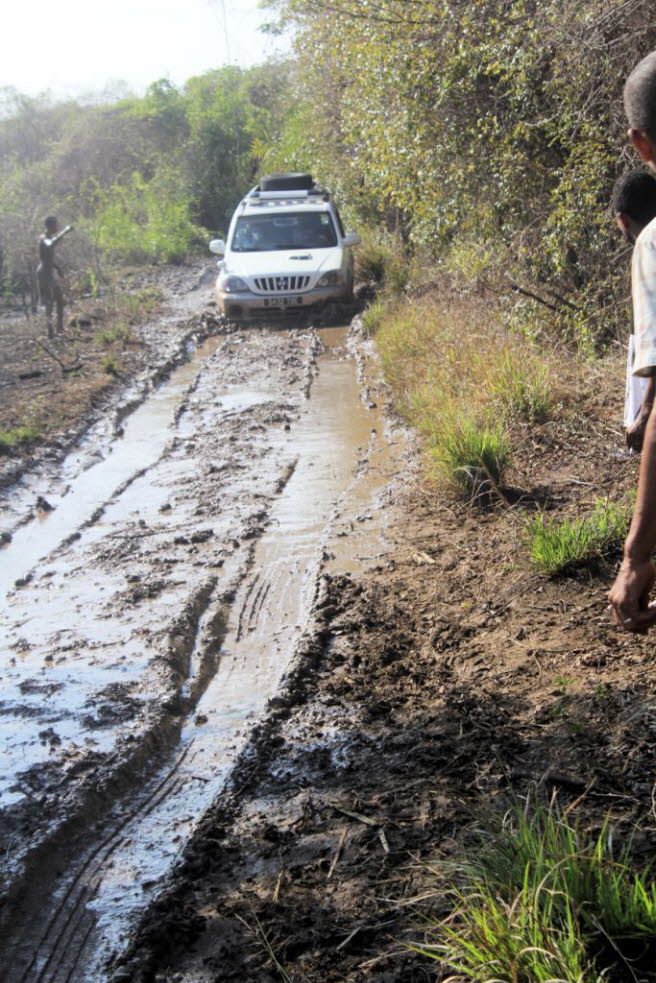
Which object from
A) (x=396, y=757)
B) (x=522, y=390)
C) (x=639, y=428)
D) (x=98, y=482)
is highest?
(x=639, y=428)

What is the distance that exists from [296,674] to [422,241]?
746 cm

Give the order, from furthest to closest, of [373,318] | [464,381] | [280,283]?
[280,283] < [373,318] < [464,381]

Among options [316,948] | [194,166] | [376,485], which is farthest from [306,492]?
[194,166]

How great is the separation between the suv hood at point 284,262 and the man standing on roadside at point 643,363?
12150 millimetres

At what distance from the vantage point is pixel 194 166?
30.0 m

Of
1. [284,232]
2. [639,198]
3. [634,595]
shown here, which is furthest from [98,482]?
[284,232]

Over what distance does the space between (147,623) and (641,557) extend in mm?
3533

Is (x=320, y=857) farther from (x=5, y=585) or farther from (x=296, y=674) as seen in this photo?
(x=5, y=585)

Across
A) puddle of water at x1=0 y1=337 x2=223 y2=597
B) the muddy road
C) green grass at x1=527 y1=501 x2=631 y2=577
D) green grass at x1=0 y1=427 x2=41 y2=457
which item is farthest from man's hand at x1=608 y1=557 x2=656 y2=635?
green grass at x1=0 y1=427 x2=41 y2=457

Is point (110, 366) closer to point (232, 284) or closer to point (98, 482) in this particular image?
point (232, 284)

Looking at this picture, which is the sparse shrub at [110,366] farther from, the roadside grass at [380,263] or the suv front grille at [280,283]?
the roadside grass at [380,263]

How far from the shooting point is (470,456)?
612 cm

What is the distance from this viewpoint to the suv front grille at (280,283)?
45.8 ft

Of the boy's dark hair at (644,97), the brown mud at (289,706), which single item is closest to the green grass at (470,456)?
the brown mud at (289,706)
